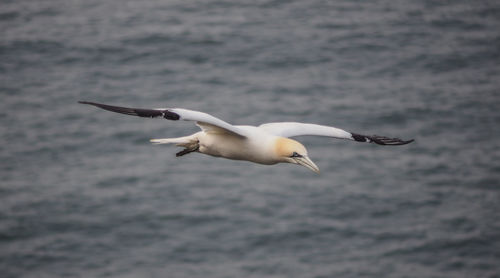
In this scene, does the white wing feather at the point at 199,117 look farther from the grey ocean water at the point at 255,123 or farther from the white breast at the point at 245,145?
the grey ocean water at the point at 255,123

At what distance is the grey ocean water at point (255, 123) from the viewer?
33.4m

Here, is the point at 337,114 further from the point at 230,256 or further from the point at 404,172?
the point at 230,256

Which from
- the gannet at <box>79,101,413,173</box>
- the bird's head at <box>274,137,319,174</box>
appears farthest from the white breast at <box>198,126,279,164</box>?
the bird's head at <box>274,137,319,174</box>

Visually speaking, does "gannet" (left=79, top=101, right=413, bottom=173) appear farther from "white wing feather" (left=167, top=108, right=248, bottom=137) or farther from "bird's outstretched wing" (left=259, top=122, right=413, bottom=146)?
"bird's outstretched wing" (left=259, top=122, right=413, bottom=146)

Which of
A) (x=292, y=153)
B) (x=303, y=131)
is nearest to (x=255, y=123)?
(x=303, y=131)

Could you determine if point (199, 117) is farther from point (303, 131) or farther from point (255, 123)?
point (255, 123)

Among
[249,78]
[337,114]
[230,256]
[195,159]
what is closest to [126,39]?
[249,78]

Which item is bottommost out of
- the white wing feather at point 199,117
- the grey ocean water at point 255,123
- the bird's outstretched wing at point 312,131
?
the grey ocean water at point 255,123

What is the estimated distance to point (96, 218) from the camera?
114 ft

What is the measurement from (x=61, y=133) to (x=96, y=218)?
569cm

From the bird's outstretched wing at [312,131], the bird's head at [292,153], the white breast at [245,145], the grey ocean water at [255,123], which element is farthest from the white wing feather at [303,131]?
the grey ocean water at [255,123]

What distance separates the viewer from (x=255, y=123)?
37250 millimetres

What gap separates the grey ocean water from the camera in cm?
3341

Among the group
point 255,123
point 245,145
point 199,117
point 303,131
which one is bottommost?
point 255,123
